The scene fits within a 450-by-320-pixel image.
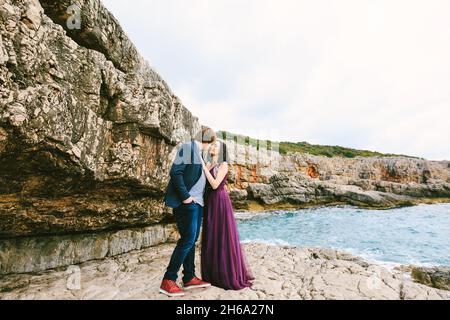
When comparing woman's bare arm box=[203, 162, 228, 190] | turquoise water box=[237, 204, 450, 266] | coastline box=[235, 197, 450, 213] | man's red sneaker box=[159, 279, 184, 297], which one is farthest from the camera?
coastline box=[235, 197, 450, 213]

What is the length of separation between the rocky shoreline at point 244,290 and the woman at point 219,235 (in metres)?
0.23

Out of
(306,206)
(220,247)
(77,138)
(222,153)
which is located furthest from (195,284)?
(306,206)

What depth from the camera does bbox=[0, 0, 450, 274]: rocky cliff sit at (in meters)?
3.58

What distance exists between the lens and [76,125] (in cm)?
443

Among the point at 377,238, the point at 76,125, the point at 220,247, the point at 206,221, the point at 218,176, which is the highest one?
the point at 76,125

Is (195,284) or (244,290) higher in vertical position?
(195,284)

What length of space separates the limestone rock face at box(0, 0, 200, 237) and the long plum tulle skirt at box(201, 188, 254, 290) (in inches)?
92.0

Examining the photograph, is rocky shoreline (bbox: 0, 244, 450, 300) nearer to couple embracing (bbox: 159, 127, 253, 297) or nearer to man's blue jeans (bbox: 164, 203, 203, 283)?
couple embracing (bbox: 159, 127, 253, 297)

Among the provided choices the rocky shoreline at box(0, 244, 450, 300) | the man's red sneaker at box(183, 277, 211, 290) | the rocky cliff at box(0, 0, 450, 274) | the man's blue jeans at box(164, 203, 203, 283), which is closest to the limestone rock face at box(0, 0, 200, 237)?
the rocky cliff at box(0, 0, 450, 274)

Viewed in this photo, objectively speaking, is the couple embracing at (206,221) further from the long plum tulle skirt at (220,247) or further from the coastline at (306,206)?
the coastline at (306,206)

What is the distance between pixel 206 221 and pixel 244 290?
130 cm

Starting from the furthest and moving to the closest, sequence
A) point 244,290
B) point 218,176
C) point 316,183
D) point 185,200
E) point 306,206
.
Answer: point 316,183, point 306,206, point 244,290, point 218,176, point 185,200

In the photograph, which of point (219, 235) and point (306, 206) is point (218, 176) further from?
point (306, 206)
